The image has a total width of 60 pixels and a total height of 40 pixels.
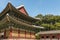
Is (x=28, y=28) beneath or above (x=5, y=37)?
above

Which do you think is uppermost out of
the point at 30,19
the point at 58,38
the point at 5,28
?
the point at 30,19

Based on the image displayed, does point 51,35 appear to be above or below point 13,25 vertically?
below

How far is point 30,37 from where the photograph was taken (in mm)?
26109

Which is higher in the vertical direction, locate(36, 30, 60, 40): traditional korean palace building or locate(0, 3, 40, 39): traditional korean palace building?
locate(0, 3, 40, 39): traditional korean palace building

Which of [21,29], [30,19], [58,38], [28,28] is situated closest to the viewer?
[21,29]

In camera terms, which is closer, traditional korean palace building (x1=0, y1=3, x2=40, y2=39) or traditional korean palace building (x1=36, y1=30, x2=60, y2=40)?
traditional korean palace building (x1=0, y1=3, x2=40, y2=39)

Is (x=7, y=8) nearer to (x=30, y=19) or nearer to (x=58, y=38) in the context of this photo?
(x=30, y=19)

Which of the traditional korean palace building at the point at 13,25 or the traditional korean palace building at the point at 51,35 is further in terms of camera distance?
the traditional korean palace building at the point at 51,35

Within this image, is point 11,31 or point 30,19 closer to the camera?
point 11,31

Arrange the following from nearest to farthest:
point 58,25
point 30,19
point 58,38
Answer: point 30,19
point 58,38
point 58,25

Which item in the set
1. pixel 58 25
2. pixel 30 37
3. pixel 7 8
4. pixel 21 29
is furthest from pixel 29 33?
pixel 58 25

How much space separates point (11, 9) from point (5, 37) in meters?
4.72

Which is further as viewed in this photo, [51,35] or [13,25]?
[51,35]

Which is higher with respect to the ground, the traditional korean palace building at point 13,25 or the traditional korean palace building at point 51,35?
the traditional korean palace building at point 13,25
